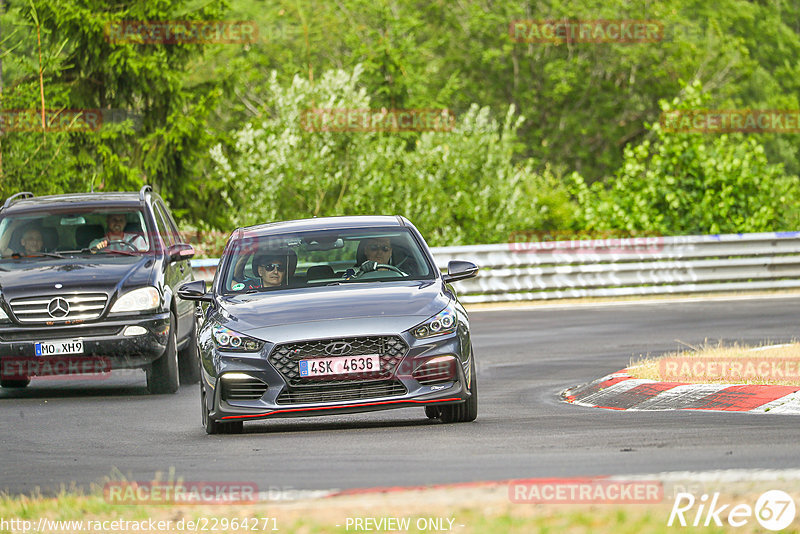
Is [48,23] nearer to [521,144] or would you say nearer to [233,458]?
[233,458]

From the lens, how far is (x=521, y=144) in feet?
186

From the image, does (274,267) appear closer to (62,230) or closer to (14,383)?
(62,230)

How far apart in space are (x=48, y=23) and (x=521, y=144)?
102ft

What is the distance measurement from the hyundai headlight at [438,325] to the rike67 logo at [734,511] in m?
3.89

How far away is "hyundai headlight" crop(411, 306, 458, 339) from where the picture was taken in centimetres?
964

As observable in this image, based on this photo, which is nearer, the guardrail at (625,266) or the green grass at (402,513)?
the green grass at (402,513)

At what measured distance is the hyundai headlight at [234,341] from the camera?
962 cm

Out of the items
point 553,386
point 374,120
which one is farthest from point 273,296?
point 374,120

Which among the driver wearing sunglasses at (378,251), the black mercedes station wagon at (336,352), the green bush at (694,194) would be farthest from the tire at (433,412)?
the green bush at (694,194)

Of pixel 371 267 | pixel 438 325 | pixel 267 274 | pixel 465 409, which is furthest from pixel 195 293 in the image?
pixel 465 409

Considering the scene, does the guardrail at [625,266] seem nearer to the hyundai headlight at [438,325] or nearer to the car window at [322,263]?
the car window at [322,263]

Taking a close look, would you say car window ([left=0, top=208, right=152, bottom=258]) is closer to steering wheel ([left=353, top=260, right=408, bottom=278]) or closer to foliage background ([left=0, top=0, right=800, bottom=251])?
steering wheel ([left=353, top=260, right=408, bottom=278])

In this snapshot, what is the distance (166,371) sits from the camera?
13852 mm

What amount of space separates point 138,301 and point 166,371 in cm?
75
